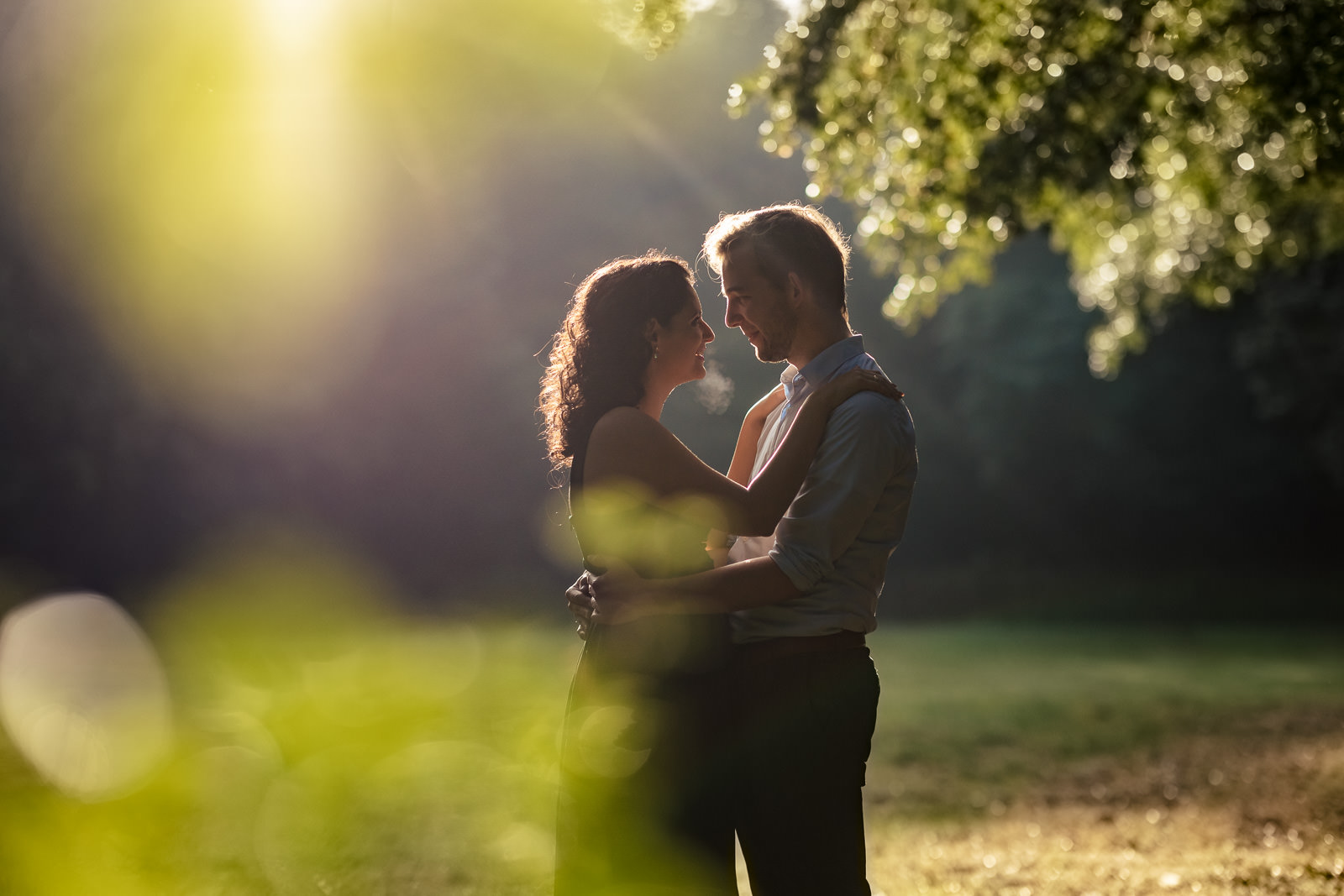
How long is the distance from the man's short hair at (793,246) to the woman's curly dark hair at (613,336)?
22 centimetres

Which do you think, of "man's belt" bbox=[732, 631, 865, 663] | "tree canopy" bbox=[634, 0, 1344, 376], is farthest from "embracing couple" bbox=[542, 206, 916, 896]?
"tree canopy" bbox=[634, 0, 1344, 376]

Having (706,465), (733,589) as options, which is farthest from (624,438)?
(733,589)

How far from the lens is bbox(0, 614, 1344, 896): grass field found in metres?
7.30

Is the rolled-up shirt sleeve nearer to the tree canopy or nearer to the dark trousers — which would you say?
the dark trousers

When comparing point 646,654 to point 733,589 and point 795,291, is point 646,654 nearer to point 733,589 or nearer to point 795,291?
point 733,589

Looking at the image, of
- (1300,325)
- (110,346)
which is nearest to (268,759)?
(110,346)

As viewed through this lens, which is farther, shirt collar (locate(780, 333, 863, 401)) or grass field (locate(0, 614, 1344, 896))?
grass field (locate(0, 614, 1344, 896))

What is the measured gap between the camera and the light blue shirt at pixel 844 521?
3.29 metres

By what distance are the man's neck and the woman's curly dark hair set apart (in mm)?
367

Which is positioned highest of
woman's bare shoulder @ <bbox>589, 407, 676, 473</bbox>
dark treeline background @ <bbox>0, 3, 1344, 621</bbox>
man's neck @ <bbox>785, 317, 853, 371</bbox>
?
dark treeline background @ <bbox>0, 3, 1344, 621</bbox>

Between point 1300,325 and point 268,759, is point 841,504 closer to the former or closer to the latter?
point 268,759

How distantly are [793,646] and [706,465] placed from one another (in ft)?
1.86

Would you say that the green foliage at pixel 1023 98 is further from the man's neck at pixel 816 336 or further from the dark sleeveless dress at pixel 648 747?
the dark sleeveless dress at pixel 648 747

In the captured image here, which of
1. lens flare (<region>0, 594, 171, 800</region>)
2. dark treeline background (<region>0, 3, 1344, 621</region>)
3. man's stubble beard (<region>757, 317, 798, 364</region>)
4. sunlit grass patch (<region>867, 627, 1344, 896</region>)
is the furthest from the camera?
dark treeline background (<region>0, 3, 1344, 621</region>)
